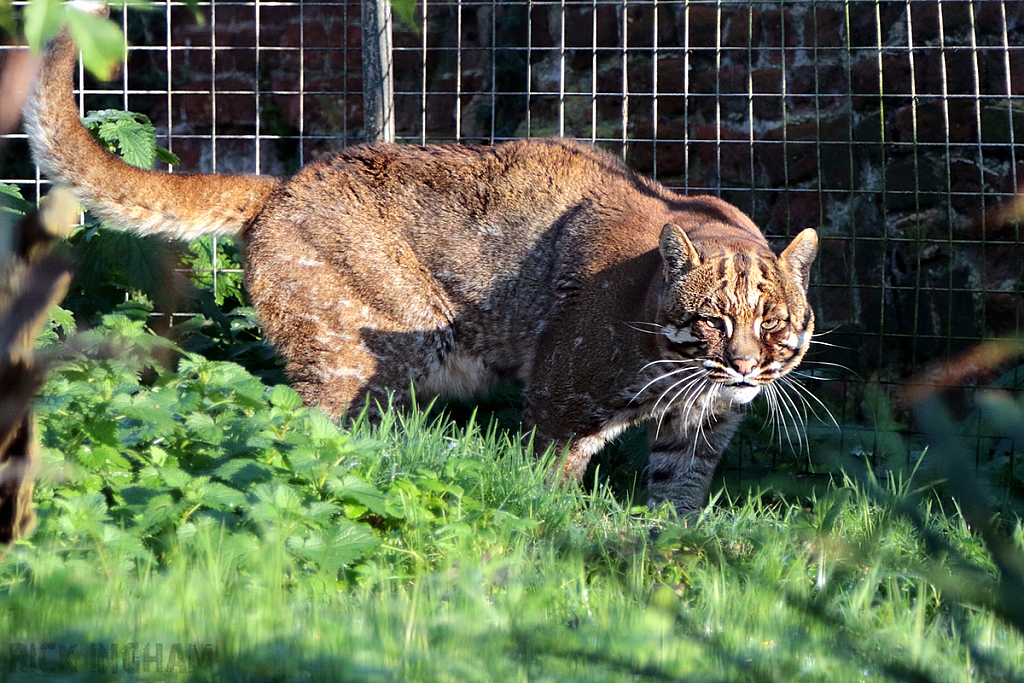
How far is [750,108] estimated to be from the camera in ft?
17.4

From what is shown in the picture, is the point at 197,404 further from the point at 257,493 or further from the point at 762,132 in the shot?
the point at 762,132

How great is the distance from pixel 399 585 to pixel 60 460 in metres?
1.09

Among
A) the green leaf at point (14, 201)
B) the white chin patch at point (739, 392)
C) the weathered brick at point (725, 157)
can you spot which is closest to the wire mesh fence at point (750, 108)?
the weathered brick at point (725, 157)

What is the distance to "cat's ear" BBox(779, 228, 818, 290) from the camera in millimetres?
4184

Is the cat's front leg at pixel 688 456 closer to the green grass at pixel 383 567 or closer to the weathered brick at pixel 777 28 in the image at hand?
the green grass at pixel 383 567

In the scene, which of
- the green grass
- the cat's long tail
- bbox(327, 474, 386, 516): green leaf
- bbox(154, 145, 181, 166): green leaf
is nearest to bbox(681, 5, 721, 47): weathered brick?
the cat's long tail

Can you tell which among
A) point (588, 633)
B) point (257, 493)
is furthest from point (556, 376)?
point (588, 633)

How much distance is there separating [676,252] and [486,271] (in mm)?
903

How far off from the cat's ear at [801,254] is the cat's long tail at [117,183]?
86.4 inches

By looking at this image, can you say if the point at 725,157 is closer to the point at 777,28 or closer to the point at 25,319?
the point at 777,28

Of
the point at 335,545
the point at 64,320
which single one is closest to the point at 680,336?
the point at 335,545

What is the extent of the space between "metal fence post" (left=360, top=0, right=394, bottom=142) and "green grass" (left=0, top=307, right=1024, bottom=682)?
2.00 metres

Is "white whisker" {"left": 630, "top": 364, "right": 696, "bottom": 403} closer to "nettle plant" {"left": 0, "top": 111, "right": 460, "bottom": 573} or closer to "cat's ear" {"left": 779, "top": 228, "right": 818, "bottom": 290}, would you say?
"cat's ear" {"left": 779, "top": 228, "right": 818, "bottom": 290}

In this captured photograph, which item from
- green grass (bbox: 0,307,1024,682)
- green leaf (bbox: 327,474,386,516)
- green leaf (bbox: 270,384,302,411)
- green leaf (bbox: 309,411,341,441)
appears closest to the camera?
green grass (bbox: 0,307,1024,682)
